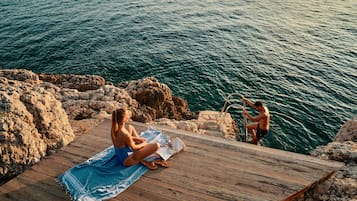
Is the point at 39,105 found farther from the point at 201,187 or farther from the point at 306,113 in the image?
the point at 306,113

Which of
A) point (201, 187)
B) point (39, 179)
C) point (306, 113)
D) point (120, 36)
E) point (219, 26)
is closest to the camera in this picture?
point (201, 187)

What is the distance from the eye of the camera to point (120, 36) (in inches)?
1058

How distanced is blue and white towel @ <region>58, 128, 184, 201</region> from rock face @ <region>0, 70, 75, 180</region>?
153 centimetres

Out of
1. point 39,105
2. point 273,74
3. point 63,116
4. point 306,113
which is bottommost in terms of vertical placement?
point 306,113

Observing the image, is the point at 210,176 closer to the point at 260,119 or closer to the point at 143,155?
the point at 143,155

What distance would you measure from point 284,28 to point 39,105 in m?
24.6

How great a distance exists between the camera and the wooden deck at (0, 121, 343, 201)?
22.6ft

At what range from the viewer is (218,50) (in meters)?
24.3

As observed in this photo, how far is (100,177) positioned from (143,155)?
1.25 m

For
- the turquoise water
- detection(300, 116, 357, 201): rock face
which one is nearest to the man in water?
the turquoise water

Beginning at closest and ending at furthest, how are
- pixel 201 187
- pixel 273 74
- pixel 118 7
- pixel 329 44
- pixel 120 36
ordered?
pixel 201 187
pixel 273 74
pixel 329 44
pixel 120 36
pixel 118 7

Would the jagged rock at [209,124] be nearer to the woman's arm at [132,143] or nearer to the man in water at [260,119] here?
the man in water at [260,119]

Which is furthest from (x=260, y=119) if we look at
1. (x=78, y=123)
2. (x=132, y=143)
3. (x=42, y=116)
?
(x=42, y=116)

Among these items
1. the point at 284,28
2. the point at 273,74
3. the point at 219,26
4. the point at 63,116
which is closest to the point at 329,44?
the point at 284,28
